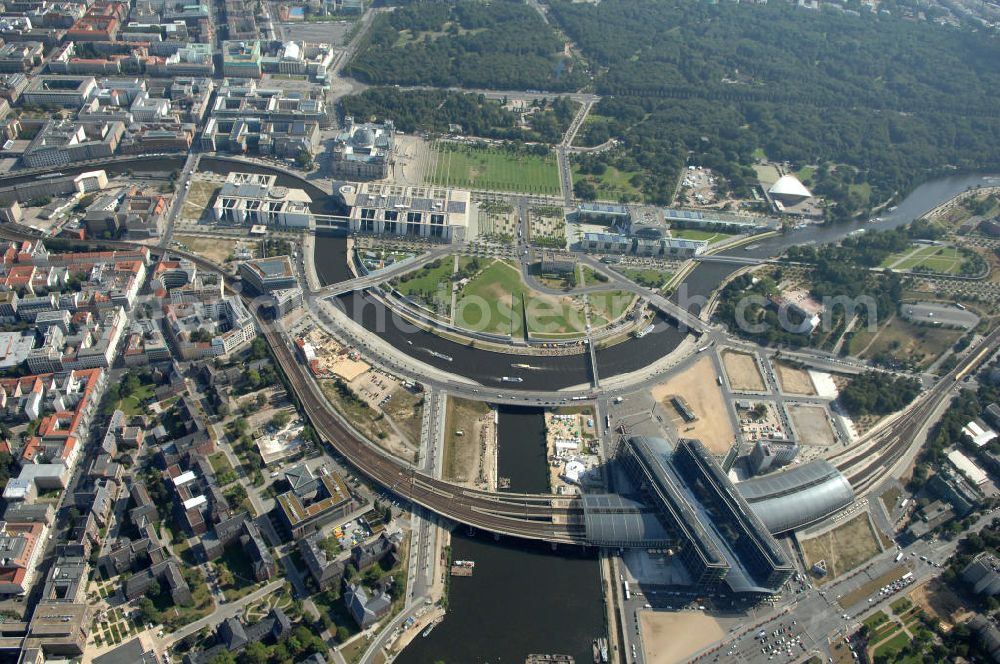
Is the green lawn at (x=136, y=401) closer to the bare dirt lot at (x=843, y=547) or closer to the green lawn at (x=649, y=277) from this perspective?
the green lawn at (x=649, y=277)

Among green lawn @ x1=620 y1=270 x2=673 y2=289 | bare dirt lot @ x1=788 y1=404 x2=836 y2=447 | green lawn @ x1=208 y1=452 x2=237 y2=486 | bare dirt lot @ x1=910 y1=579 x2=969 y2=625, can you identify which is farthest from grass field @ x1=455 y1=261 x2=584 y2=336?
bare dirt lot @ x1=910 y1=579 x2=969 y2=625

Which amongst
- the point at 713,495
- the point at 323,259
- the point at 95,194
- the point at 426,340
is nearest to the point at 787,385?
the point at 713,495

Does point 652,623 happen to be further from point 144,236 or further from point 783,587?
point 144,236

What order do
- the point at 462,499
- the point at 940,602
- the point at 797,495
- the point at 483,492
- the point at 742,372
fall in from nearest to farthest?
the point at 940,602 → the point at 462,499 → the point at 797,495 → the point at 483,492 → the point at 742,372

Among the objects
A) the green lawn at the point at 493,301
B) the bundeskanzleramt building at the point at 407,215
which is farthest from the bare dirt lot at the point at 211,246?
the green lawn at the point at 493,301

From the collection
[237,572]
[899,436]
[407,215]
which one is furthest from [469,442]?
[899,436]

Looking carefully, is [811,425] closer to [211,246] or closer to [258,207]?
[258,207]
